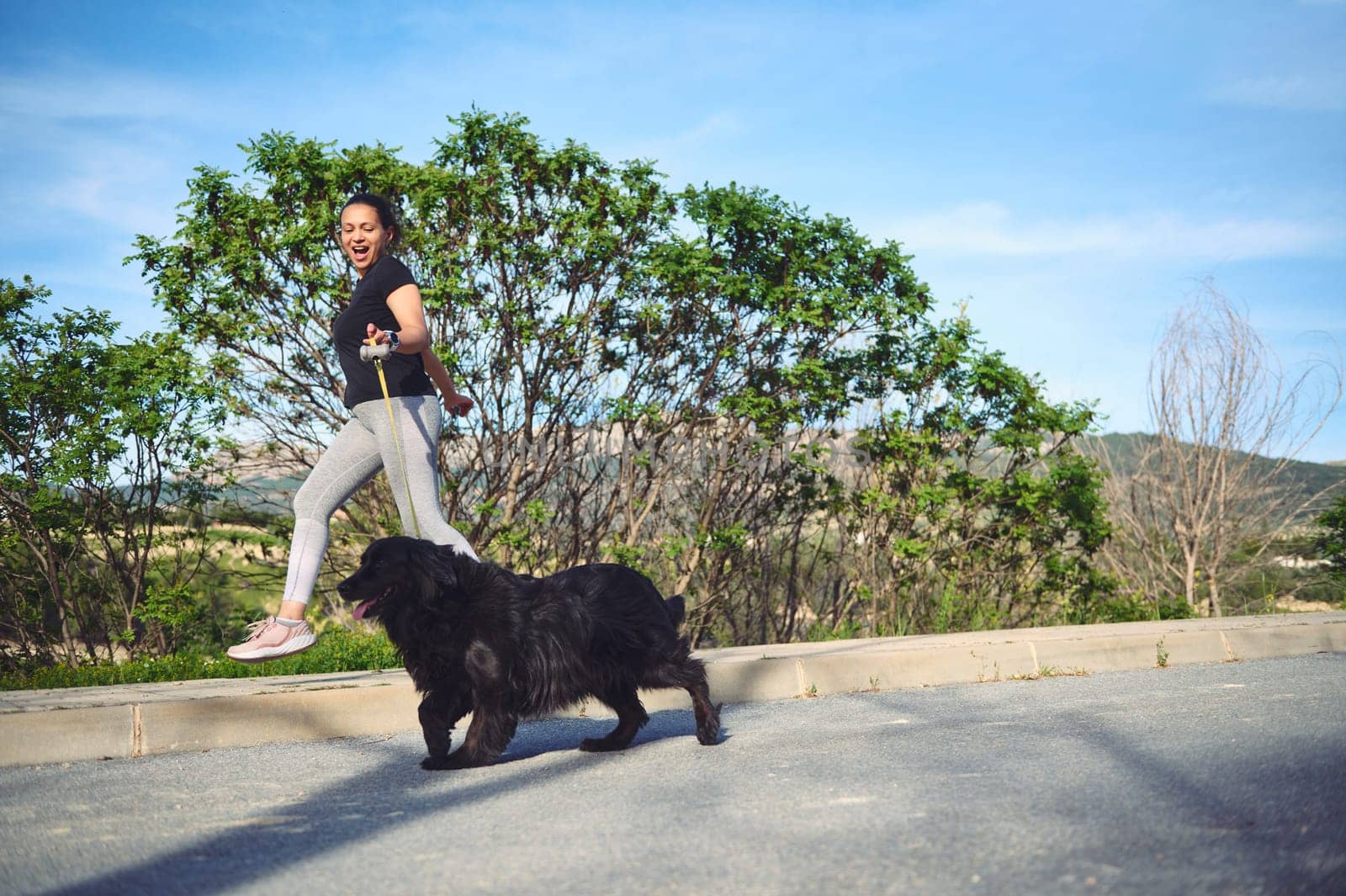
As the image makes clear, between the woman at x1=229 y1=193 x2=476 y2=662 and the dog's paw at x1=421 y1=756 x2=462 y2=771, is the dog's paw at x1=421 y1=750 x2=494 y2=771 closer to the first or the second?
the dog's paw at x1=421 y1=756 x2=462 y2=771

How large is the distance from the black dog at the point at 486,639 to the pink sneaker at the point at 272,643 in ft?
2.74

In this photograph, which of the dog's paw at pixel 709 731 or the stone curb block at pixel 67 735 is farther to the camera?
the dog's paw at pixel 709 731

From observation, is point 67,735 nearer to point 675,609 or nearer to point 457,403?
point 457,403

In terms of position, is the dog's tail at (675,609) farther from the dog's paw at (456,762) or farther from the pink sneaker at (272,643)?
the pink sneaker at (272,643)

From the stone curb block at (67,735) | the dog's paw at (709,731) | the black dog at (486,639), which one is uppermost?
the black dog at (486,639)

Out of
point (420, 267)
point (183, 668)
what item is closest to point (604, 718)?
point (183, 668)

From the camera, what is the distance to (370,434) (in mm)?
5051

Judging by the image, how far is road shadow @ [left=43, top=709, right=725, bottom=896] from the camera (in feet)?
8.63

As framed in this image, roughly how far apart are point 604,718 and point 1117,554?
7.88m

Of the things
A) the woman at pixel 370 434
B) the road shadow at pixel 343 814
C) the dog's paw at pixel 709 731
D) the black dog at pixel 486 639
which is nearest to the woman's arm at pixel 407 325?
the woman at pixel 370 434

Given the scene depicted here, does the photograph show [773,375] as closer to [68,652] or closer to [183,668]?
[183,668]

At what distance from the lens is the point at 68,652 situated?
24.6 feet

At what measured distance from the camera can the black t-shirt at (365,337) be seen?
16.3 ft

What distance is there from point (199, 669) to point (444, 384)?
8.04ft
